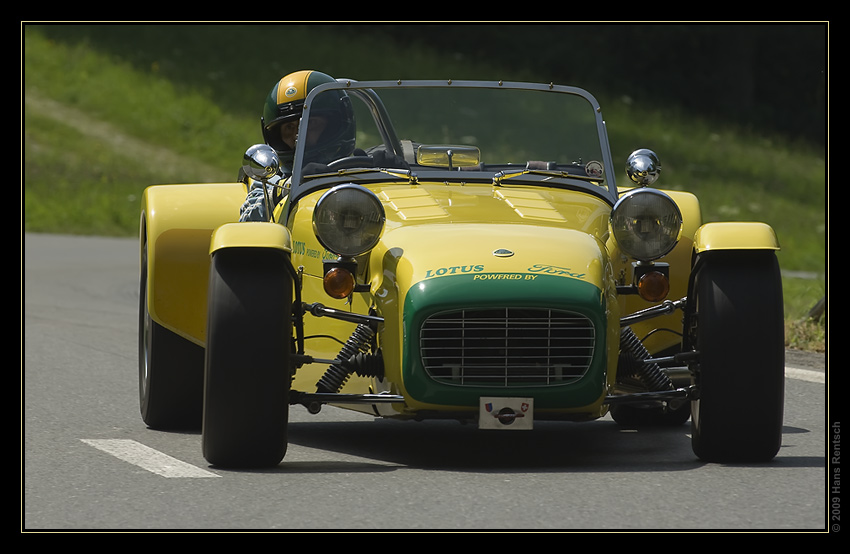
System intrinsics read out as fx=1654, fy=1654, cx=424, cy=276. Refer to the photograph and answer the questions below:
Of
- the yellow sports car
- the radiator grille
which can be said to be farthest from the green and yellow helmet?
the radiator grille

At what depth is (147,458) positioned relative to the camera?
715 centimetres

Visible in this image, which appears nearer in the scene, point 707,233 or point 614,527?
point 614,527

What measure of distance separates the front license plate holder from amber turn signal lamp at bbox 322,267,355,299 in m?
0.82

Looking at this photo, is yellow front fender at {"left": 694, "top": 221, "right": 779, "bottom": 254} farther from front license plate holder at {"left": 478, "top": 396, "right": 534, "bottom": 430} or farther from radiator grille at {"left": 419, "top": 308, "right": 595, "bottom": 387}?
front license plate holder at {"left": 478, "top": 396, "right": 534, "bottom": 430}

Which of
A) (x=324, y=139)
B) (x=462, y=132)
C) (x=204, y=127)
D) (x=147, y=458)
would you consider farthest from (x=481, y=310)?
(x=204, y=127)

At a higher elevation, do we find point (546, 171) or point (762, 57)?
point (762, 57)

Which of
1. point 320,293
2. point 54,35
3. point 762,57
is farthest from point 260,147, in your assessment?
point 762,57

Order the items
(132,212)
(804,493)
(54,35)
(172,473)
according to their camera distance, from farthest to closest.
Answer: (54,35)
(132,212)
(172,473)
(804,493)

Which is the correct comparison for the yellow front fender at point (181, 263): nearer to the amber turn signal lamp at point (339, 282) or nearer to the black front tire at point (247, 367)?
the amber turn signal lamp at point (339, 282)

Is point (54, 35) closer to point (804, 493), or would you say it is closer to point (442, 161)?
point (442, 161)

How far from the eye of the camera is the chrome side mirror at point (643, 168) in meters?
7.88

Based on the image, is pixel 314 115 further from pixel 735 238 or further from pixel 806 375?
pixel 806 375

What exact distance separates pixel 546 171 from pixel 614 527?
2.89m

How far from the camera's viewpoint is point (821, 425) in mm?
8211
